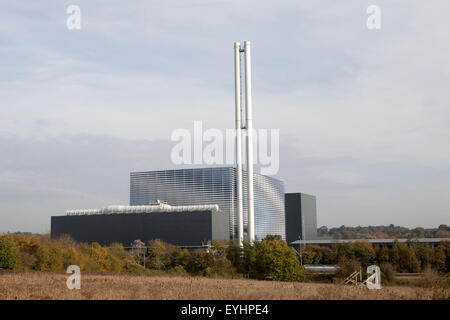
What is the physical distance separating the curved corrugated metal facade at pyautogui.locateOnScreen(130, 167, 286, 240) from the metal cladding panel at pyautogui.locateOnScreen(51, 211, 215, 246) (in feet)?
82.9

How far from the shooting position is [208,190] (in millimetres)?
176000

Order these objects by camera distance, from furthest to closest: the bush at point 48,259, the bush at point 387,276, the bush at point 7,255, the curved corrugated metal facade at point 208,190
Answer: the curved corrugated metal facade at point 208,190, the bush at point 48,259, the bush at point 7,255, the bush at point 387,276

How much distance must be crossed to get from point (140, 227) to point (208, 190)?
118 ft

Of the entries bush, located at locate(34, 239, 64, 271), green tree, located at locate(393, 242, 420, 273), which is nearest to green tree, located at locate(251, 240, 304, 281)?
bush, located at locate(34, 239, 64, 271)

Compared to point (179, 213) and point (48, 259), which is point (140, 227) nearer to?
point (179, 213)

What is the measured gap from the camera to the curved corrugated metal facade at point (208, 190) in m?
174

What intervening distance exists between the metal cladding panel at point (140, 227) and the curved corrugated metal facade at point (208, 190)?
2526 centimetres

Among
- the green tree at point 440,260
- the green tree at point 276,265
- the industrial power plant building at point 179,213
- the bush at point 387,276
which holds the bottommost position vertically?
the green tree at point 440,260

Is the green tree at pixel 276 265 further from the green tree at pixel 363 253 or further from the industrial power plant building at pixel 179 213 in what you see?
the industrial power plant building at pixel 179 213

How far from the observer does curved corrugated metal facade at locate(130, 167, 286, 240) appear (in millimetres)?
174250

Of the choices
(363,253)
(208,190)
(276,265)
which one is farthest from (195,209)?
(276,265)

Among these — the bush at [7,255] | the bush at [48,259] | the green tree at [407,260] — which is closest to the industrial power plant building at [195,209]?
the green tree at [407,260]
